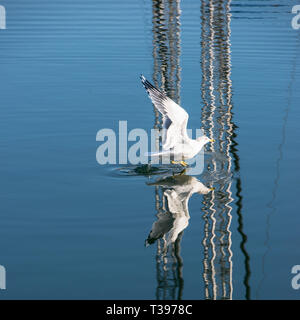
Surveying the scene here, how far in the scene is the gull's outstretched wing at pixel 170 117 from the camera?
368 inches

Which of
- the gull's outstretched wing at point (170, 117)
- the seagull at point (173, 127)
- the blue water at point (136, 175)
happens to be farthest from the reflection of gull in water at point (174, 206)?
the gull's outstretched wing at point (170, 117)

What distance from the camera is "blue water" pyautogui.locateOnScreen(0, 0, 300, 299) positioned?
6.96 metres

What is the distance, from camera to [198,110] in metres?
13.0

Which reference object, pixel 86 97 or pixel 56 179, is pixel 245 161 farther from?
pixel 86 97

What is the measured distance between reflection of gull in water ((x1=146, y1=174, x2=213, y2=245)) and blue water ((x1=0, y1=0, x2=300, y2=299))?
0.36 ft

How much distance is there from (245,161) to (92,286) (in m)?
4.46

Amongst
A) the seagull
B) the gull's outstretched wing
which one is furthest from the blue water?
the gull's outstretched wing

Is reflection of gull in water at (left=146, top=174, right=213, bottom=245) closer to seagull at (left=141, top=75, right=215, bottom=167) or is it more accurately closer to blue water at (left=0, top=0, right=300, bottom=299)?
blue water at (left=0, top=0, right=300, bottom=299)

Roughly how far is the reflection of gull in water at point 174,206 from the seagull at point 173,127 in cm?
41

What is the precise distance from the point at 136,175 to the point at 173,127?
3.06 feet

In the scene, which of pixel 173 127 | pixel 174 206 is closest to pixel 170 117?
pixel 173 127

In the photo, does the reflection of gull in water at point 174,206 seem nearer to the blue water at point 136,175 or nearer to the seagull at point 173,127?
the blue water at point 136,175

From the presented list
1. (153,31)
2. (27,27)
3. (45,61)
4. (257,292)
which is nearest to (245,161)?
(257,292)

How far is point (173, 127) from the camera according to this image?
9570 millimetres
